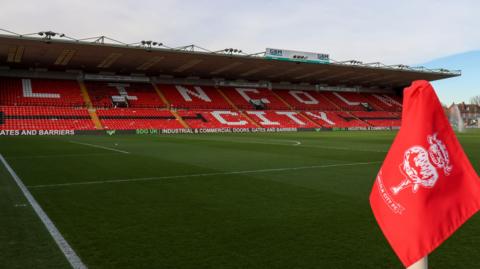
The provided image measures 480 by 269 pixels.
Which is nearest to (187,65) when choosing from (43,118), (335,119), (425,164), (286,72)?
(286,72)

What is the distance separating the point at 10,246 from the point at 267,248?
2.62 m

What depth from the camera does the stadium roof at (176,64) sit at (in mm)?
34594

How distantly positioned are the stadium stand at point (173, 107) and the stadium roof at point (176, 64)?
84.6 inches

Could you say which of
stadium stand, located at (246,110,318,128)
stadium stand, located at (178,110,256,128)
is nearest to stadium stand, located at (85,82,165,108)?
stadium stand, located at (178,110,256,128)

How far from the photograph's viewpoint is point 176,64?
4338 centimetres

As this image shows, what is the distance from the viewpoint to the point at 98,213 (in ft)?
18.0

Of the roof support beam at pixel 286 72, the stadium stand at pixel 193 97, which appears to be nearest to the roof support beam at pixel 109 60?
the stadium stand at pixel 193 97

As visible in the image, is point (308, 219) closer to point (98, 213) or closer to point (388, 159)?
point (98, 213)

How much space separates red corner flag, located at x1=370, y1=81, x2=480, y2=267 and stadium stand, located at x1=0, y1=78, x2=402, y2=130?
127ft

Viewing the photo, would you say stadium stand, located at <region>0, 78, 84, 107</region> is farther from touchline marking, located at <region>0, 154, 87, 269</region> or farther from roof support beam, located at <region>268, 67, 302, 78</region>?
touchline marking, located at <region>0, 154, 87, 269</region>

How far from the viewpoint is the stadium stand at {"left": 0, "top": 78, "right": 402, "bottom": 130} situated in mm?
38844

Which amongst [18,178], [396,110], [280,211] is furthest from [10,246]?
[396,110]

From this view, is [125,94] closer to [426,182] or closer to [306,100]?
[306,100]

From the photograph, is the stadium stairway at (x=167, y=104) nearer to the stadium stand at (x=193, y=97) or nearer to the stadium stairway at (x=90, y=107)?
the stadium stand at (x=193, y=97)
